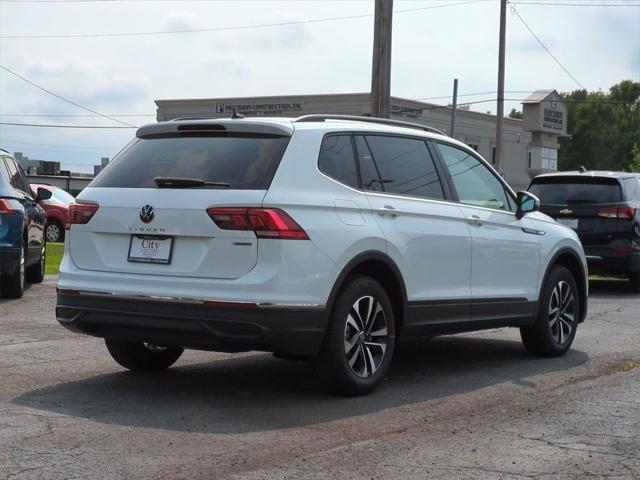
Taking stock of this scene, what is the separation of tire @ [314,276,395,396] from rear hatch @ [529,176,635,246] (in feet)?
29.1

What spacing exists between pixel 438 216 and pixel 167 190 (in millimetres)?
2121

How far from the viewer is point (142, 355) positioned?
7.71 m

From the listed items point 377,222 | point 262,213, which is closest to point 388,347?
point 377,222

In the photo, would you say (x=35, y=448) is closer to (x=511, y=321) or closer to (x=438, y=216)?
(x=438, y=216)

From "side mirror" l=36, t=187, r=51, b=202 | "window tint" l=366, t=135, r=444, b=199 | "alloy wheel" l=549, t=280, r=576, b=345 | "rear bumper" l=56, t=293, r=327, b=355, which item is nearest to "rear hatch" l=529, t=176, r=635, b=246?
"alloy wheel" l=549, t=280, r=576, b=345

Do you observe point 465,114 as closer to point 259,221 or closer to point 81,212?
point 81,212

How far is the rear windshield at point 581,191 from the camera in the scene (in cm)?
1538

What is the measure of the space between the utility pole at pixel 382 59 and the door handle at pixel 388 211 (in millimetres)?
13408

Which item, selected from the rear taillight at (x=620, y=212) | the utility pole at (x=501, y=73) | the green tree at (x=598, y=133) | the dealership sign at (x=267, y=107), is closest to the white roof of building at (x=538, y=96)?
the dealership sign at (x=267, y=107)

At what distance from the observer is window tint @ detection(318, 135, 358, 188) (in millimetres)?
6934

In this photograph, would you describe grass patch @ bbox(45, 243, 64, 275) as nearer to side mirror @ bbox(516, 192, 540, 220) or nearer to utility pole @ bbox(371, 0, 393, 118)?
utility pole @ bbox(371, 0, 393, 118)

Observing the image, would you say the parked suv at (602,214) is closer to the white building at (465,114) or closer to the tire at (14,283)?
the tire at (14,283)

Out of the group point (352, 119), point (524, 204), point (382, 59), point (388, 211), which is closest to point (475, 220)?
point (524, 204)

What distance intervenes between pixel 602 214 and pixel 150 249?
32.8 feet
